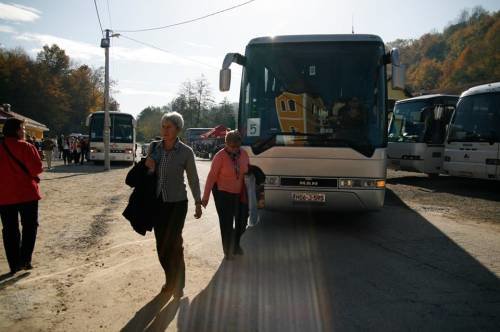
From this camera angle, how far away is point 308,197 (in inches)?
275

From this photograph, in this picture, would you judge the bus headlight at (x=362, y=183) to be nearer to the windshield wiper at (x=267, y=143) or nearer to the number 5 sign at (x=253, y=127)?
the windshield wiper at (x=267, y=143)

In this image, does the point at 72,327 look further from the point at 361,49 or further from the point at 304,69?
the point at 361,49

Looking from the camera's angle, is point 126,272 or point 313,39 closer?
point 126,272

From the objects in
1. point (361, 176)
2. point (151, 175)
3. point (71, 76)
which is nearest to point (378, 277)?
point (361, 176)

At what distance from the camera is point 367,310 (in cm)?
396

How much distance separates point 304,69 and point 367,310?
4538 mm

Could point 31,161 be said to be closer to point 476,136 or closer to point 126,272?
point 126,272

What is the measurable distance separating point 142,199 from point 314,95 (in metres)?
4.01

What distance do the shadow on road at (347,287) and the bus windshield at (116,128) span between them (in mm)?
21507

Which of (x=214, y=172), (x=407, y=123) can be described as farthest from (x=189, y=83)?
(x=214, y=172)

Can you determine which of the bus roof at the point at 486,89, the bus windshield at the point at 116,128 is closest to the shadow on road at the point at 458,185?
the bus roof at the point at 486,89

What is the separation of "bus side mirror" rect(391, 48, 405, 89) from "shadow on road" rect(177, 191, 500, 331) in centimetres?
263

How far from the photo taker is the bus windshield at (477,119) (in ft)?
38.9

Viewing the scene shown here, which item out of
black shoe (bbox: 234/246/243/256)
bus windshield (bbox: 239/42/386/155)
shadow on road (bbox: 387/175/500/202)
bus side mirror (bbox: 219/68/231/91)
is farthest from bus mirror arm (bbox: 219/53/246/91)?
shadow on road (bbox: 387/175/500/202)
